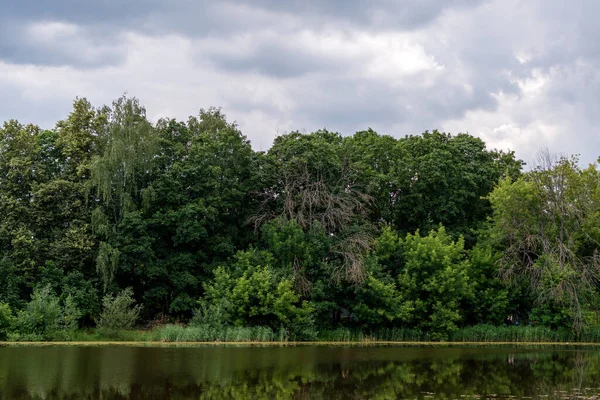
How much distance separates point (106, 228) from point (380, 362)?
70.8ft

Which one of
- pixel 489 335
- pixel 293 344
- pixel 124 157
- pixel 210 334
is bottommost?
pixel 293 344

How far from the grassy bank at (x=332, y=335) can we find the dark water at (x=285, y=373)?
386 centimetres

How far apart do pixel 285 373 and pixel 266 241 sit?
20024mm

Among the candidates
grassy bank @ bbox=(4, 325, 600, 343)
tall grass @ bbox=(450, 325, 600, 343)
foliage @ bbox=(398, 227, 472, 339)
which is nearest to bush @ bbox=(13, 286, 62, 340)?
grassy bank @ bbox=(4, 325, 600, 343)

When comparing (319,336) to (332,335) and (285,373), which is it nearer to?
(332,335)

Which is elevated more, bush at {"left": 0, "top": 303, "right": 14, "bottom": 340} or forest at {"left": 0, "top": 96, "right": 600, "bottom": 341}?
forest at {"left": 0, "top": 96, "right": 600, "bottom": 341}

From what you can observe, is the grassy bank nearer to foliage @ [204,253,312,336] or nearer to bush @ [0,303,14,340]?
foliage @ [204,253,312,336]

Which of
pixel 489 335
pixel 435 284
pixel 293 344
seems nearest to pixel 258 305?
pixel 293 344

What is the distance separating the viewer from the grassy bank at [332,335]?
124ft

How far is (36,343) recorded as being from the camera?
35.2 metres

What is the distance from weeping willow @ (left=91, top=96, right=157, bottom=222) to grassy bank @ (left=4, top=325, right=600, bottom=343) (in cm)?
920

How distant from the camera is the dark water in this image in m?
20.0

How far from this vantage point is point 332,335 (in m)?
41.2

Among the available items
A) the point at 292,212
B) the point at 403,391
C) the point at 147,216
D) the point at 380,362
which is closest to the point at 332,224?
the point at 292,212
